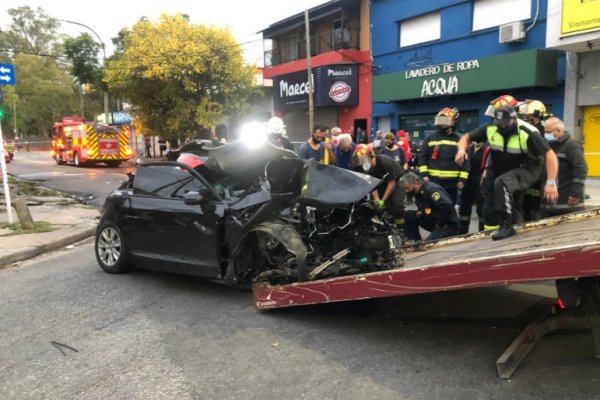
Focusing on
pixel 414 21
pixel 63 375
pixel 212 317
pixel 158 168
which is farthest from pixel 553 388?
pixel 414 21

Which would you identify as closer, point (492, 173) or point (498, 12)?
point (492, 173)

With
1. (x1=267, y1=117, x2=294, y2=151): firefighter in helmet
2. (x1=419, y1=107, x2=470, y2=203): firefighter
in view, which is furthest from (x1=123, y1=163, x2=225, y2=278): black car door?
(x1=419, y1=107, x2=470, y2=203): firefighter

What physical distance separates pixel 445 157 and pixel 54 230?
6902mm

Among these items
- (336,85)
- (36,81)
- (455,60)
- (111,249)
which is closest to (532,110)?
(111,249)

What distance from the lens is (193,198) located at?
5.04 meters

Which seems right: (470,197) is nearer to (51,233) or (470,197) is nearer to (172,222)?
(172,222)

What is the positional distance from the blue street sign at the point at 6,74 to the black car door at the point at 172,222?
16.5ft

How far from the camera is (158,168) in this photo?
5906 millimetres

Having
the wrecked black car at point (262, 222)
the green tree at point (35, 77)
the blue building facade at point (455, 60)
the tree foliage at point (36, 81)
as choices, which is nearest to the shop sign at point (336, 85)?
the blue building facade at point (455, 60)

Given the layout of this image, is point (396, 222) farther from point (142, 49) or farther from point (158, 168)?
point (142, 49)

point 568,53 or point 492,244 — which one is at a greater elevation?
point 568,53

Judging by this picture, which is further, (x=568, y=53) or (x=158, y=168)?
(x=568, y=53)

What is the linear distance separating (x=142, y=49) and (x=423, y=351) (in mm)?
22400

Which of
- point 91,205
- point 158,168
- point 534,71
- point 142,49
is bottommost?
point 91,205
